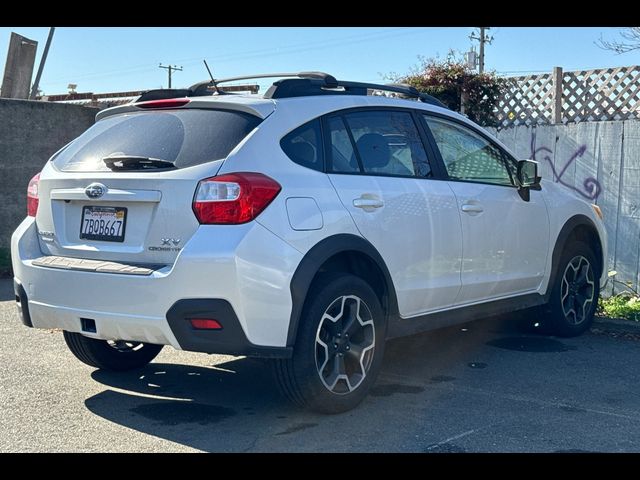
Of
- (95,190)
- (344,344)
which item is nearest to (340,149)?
(344,344)

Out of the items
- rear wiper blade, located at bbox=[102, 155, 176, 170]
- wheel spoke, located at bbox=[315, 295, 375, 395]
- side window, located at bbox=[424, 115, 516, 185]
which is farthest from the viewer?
side window, located at bbox=[424, 115, 516, 185]

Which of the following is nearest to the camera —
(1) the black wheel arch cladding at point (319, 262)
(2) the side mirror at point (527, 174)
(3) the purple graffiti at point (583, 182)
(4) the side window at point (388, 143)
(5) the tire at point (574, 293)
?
(1) the black wheel arch cladding at point (319, 262)

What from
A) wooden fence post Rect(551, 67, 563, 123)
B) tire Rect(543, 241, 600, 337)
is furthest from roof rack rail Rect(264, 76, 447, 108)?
wooden fence post Rect(551, 67, 563, 123)

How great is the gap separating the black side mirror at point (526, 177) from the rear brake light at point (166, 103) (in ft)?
8.87

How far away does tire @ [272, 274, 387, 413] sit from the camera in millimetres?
4289

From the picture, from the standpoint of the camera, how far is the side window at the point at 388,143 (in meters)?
4.96

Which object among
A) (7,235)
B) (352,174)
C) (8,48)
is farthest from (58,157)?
(8,48)

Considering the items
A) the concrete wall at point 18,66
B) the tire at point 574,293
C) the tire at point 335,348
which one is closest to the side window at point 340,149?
the tire at point 335,348

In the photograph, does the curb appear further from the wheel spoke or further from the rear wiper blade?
the rear wiper blade

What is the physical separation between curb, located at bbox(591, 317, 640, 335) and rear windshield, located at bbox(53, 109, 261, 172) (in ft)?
13.6

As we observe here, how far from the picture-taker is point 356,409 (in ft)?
15.3

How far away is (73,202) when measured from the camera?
4.58 metres

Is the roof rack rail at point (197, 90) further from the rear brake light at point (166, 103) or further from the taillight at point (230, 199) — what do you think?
the taillight at point (230, 199)
